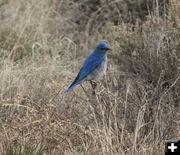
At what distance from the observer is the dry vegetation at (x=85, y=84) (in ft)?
13.6

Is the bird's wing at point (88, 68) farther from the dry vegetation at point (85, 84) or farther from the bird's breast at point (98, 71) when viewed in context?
the dry vegetation at point (85, 84)

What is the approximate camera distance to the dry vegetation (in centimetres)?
416

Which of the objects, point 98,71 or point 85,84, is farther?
point 85,84

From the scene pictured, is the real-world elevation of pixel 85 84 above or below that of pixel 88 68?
below

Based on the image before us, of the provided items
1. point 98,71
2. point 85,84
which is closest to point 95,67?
point 98,71

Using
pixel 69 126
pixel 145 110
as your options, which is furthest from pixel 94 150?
pixel 145 110

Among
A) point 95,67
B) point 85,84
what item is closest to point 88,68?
point 95,67

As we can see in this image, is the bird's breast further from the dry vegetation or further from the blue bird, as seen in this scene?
the dry vegetation

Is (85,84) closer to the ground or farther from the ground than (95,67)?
closer to the ground

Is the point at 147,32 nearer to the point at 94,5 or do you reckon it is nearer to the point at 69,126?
the point at 69,126

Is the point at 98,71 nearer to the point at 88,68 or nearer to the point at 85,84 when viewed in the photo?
the point at 88,68

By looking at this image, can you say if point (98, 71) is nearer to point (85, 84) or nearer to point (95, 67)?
point (95, 67)

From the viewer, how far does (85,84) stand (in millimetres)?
6020

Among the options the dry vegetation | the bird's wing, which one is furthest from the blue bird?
the dry vegetation
